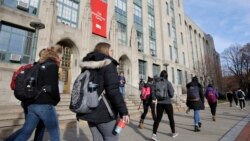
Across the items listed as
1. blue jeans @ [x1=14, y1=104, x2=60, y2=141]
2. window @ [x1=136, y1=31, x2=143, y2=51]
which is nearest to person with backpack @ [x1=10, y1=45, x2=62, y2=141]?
blue jeans @ [x1=14, y1=104, x2=60, y2=141]

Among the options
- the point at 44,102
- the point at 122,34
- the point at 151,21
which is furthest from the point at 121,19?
the point at 44,102

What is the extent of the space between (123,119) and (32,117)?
1598mm

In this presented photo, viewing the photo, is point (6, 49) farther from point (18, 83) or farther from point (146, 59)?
point (146, 59)

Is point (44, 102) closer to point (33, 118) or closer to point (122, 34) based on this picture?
point (33, 118)

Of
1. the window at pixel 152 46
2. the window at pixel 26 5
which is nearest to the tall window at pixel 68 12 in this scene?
the window at pixel 26 5

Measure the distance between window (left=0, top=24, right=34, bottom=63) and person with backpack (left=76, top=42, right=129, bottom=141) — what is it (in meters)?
11.8

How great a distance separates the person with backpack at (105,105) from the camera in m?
2.85

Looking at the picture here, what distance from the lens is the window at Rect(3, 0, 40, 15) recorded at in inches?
529

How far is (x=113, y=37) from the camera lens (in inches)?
814

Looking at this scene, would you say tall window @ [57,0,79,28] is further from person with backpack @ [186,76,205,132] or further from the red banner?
person with backpack @ [186,76,205,132]

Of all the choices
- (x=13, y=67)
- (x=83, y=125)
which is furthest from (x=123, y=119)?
(x=13, y=67)

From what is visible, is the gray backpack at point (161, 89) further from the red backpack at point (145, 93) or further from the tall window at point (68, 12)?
the tall window at point (68, 12)

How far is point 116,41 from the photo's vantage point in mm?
20922

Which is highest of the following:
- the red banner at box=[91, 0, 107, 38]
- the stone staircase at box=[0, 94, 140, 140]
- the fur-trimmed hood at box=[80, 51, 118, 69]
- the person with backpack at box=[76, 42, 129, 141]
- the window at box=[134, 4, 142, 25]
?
the window at box=[134, 4, 142, 25]
